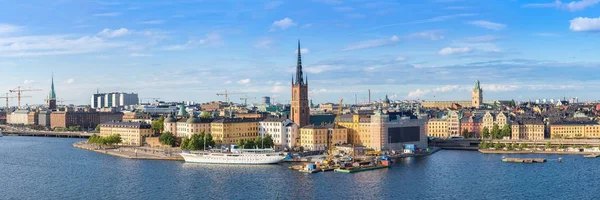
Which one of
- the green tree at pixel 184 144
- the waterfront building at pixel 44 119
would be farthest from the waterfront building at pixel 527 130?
the waterfront building at pixel 44 119

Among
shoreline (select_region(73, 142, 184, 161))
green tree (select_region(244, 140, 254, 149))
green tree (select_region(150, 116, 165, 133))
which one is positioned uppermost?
green tree (select_region(150, 116, 165, 133))

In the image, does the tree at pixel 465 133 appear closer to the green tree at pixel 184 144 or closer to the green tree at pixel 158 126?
the green tree at pixel 158 126

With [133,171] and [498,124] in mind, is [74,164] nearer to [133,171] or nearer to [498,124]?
[133,171]

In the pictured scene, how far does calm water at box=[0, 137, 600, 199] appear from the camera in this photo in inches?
1407

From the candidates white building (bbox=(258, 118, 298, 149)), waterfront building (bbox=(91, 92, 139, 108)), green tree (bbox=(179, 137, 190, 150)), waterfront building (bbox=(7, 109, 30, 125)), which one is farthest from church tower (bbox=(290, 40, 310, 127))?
waterfront building (bbox=(91, 92, 139, 108))

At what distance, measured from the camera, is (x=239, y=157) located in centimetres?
5025

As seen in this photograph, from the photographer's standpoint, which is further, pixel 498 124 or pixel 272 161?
pixel 498 124

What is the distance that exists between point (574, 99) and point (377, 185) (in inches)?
6466

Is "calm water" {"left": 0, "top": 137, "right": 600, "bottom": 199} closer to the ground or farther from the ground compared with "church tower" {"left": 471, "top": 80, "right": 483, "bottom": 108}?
closer to the ground

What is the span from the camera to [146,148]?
6172cm

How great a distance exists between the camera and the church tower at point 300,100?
6394cm

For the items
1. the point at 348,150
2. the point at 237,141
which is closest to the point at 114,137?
the point at 237,141

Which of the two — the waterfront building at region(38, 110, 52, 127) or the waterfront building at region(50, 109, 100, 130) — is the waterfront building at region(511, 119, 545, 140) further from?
the waterfront building at region(38, 110, 52, 127)

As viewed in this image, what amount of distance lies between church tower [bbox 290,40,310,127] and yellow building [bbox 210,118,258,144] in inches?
139
